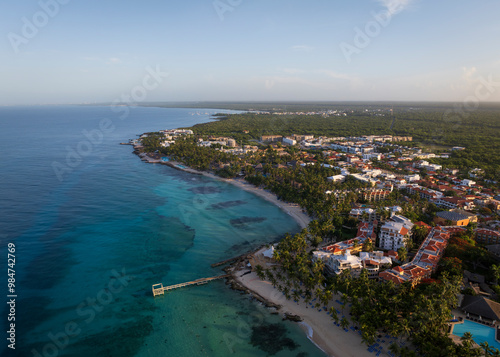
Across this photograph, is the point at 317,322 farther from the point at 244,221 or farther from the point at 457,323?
the point at 244,221

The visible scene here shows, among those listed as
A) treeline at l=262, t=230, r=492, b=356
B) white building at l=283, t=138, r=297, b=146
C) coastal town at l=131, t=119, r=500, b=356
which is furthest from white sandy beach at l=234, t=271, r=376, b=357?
white building at l=283, t=138, r=297, b=146

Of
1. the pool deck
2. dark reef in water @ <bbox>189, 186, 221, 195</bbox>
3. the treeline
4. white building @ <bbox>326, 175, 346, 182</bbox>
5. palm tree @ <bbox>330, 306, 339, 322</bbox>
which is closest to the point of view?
the treeline

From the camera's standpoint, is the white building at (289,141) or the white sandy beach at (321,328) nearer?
the white sandy beach at (321,328)

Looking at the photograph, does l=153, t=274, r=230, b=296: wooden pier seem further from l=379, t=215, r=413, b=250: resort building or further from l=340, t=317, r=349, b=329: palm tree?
l=379, t=215, r=413, b=250: resort building

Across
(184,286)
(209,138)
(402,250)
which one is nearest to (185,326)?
(184,286)

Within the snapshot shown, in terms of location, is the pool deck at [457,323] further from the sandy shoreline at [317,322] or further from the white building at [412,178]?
the white building at [412,178]

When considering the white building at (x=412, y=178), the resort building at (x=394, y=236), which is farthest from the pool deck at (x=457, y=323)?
the white building at (x=412, y=178)
